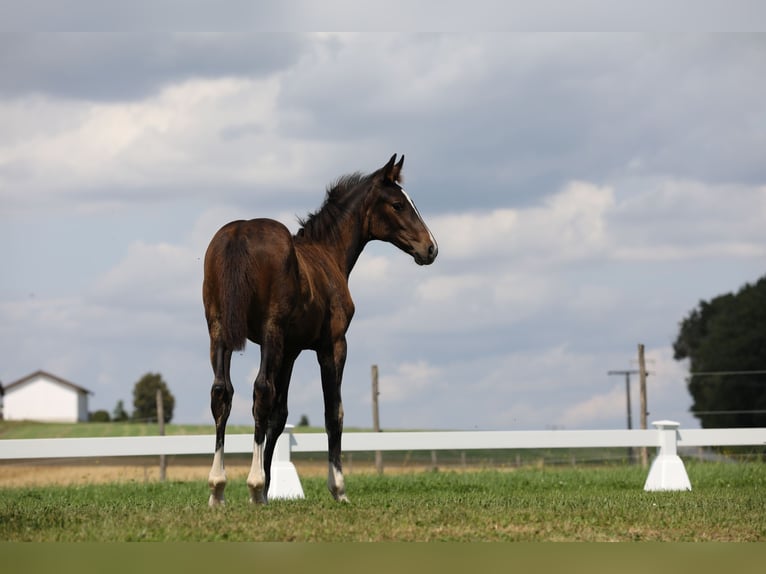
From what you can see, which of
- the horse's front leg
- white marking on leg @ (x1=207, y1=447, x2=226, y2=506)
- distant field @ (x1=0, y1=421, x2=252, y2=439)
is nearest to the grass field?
white marking on leg @ (x1=207, y1=447, x2=226, y2=506)

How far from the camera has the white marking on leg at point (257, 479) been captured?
8648 mm

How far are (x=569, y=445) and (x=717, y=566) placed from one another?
7.94 metres

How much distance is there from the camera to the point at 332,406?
980 centimetres

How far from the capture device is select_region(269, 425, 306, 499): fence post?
1091 cm

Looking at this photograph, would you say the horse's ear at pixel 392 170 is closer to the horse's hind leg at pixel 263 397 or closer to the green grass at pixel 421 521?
the horse's hind leg at pixel 263 397

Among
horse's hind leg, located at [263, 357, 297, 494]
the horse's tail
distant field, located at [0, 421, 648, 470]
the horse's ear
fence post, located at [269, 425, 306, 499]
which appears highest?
the horse's ear

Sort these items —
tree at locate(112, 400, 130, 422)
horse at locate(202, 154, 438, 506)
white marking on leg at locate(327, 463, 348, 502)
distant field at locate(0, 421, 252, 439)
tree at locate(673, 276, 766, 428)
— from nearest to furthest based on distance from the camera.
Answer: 1. horse at locate(202, 154, 438, 506)
2. white marking on leg at locate(327, 463, 348, 502)
3. tree at locate(673, 276, 766, 428)
4. distant field at locate(0, 421, 252, 439)
5. tree at locate(112, 400, 130, 422)

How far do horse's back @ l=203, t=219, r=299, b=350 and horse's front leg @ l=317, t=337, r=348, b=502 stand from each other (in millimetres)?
1014

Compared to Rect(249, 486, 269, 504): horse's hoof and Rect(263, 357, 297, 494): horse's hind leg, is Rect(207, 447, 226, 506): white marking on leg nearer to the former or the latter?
Rect(249, 486, 269, 504): horse's hoof

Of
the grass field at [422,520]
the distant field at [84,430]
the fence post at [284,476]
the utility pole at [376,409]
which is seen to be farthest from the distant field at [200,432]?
the grass field at [422,520]

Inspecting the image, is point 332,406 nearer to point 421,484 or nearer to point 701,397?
point 421,484

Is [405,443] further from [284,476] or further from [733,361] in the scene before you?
[733,361]

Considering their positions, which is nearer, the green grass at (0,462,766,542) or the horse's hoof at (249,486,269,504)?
the green grass at (0,462,766,542)

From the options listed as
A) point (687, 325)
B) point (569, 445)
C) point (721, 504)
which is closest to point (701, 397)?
point (687, 325)
